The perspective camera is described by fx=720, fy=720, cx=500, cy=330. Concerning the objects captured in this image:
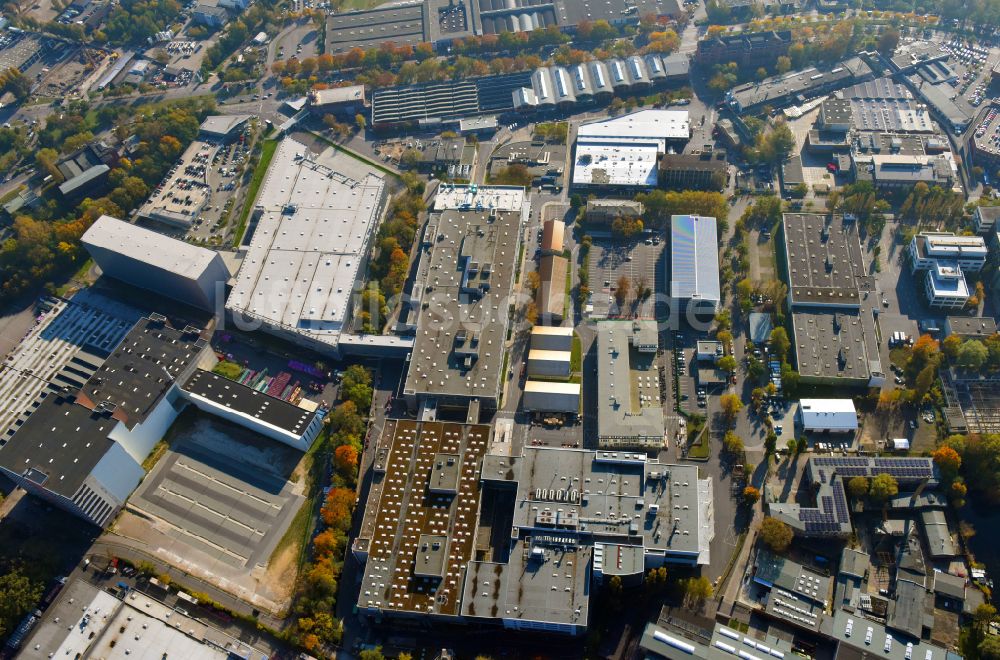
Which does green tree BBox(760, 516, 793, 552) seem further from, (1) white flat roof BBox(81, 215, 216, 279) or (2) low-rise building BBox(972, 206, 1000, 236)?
(1) white flat roof BBox(81, 215, 216, 279)

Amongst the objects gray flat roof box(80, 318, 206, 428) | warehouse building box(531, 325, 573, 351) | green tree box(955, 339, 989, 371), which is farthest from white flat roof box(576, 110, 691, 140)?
gray flat roof box(80, 318, 206, 428)

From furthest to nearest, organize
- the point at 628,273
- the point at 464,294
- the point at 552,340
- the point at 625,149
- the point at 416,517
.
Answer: the point at 625,149 < the point at 628,273 < the point at 464,294 < the point at 552,340 < the point at 416,517

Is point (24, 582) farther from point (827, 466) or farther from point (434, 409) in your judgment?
point (827, 466)

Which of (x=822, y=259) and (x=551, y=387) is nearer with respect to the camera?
(x=551, y=387)

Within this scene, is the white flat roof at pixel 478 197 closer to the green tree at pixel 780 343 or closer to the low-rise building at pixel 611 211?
the low-rise building at pixel 611 211

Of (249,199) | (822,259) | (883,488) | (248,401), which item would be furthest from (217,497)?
(822,259)

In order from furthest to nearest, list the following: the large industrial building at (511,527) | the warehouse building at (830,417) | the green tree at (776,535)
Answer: the warehouse building at (830,417)
the green tree at (776,535)
the large industrial building at (511,527)

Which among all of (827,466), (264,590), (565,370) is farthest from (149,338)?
(827,466)

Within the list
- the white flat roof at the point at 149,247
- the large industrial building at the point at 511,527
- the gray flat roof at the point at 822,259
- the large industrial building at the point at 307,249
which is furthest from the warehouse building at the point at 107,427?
the gray flat roof at the point at 822,259

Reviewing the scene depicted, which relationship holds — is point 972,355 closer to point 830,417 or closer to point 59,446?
point 830,417
